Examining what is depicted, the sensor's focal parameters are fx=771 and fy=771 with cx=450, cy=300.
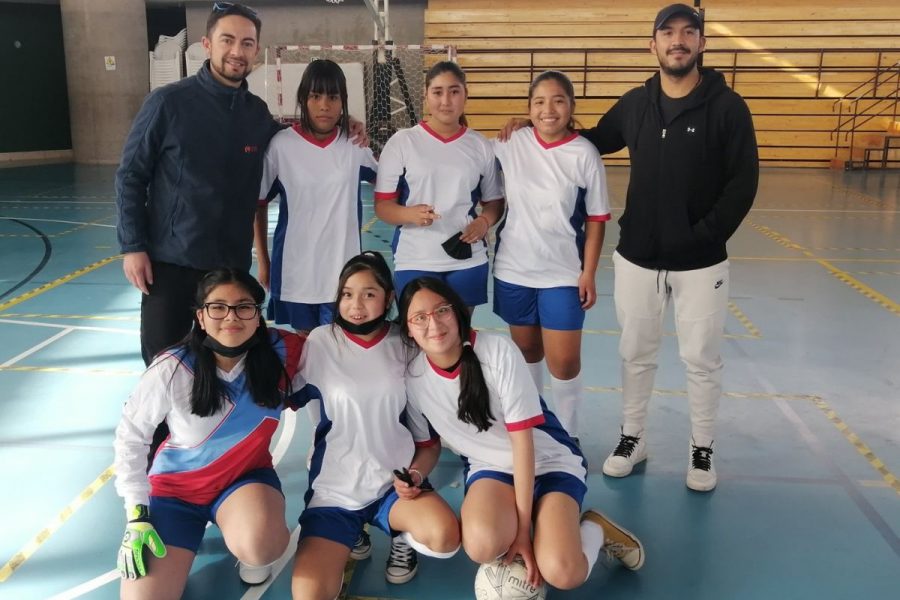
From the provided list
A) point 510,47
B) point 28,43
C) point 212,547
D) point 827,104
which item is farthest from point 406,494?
point 28,43

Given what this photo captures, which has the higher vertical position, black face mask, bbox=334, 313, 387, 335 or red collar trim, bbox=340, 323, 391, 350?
black face mask, bbox=334, 313, 387, 335

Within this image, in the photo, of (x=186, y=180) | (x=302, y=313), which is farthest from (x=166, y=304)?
(x=302, y=313)

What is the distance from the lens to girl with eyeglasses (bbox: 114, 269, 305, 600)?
8.30ft

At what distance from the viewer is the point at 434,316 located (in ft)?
8.41

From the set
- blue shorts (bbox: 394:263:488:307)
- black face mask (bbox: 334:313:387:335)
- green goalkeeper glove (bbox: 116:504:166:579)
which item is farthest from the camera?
blue shorts (bbox: 394:263:488:307)

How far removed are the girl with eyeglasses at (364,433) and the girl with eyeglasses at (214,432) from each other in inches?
5.7

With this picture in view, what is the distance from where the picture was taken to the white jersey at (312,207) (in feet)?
10.6

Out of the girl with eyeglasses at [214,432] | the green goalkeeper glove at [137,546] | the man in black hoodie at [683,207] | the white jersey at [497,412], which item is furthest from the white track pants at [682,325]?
the green goalkeeper glove at [137,546]

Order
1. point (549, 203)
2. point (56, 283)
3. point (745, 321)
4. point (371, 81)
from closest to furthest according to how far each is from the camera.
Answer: point (549, 203)
point (745, 321)
point (56, 283)
point (371, 81)

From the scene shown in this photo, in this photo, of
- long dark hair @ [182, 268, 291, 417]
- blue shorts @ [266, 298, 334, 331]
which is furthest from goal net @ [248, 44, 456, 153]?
long dark hair @ [182, 268, 291, 417]

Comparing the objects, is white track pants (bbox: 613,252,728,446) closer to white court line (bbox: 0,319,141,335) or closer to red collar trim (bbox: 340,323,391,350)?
red collar trim (bbox: 340,323,391,350)

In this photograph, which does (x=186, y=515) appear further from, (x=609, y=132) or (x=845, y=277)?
(x=845, y=277)

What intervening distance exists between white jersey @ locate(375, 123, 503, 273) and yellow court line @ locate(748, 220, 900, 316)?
443cm

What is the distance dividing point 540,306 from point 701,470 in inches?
39.1
